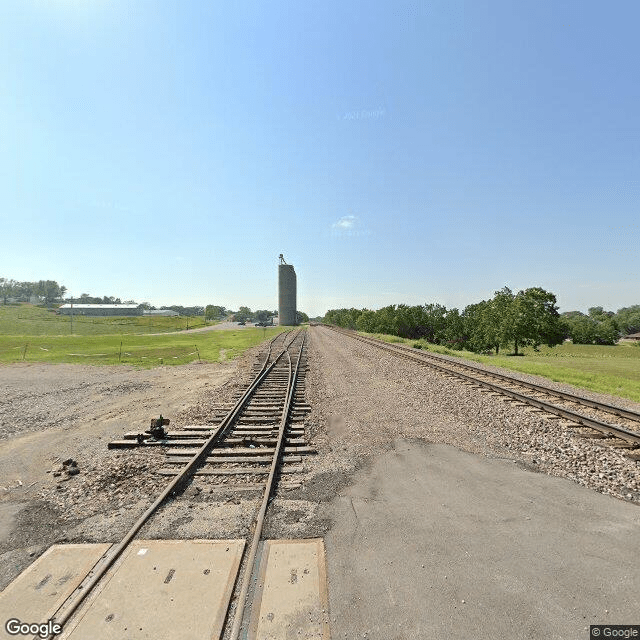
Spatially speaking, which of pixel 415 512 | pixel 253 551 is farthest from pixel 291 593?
pixel 415 512

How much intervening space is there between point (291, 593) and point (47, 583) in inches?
118

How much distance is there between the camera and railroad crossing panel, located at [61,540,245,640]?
12.0 ft

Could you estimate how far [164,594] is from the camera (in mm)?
4125

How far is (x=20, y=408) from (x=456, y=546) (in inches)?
644

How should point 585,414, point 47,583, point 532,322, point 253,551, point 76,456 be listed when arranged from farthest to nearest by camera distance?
point 532,322, point 585,414, point 76,456, point 253,551, point 47,583

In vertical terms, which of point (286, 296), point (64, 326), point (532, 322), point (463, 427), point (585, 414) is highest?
point (286, 296)

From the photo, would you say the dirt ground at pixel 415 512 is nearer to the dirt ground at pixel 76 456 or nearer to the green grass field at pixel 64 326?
the dirt ground at pixel 76 456

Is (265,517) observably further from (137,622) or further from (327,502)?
(137,622)

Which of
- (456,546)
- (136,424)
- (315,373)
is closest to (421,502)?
(456,546)

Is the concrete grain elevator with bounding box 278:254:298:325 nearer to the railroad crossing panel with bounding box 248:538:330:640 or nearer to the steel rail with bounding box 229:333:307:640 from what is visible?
the steel rail with bounding box 229:333:307:640

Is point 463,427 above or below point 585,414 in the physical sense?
below

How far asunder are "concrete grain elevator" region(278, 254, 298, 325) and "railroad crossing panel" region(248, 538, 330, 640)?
457 ft

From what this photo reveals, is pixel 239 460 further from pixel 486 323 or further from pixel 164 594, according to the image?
pixel 486 323

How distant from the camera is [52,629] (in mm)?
3617
